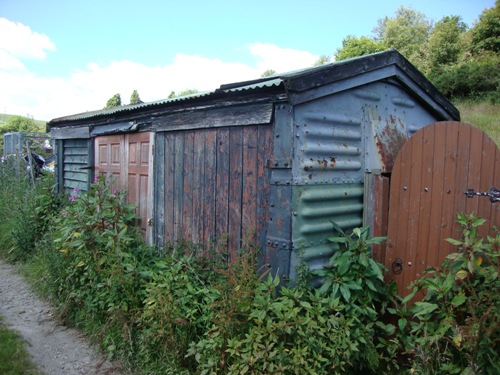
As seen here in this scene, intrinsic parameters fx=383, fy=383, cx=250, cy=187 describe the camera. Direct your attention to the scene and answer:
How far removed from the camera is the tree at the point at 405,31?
3483 cm

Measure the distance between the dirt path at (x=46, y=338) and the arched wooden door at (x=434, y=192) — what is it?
10.2 ft

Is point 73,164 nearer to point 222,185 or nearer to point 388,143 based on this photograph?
point 222,185

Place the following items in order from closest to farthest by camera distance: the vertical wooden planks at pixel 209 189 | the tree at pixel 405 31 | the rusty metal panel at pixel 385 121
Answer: the rusty metal panel at pixel 385 121 → the vertical wooden planks at pixel 209 189 → the tree at pixel 405 31

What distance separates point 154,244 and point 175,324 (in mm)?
1949

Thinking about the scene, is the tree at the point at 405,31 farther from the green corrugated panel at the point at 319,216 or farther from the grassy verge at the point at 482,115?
the green corrugated panel at the point at 319,216

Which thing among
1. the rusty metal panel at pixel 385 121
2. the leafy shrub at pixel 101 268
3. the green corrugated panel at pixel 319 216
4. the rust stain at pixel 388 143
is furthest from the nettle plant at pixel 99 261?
the rust stain at pixel 388 143

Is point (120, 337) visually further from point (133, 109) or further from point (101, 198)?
point (133, 109)

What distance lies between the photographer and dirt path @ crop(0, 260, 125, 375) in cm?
400

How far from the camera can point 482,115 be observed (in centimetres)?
1514

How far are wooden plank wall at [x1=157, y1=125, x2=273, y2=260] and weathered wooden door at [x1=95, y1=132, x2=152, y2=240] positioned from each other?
22.0 inches

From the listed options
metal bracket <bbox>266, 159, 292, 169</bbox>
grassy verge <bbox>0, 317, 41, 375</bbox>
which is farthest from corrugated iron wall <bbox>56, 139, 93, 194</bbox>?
metal bracket <bbox>266, 159, 292, 169</bbox>

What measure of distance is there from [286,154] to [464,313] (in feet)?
6.48

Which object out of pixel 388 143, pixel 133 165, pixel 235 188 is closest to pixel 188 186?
pixel 235 188

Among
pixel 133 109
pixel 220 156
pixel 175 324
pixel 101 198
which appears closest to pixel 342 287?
pixel 175 324
